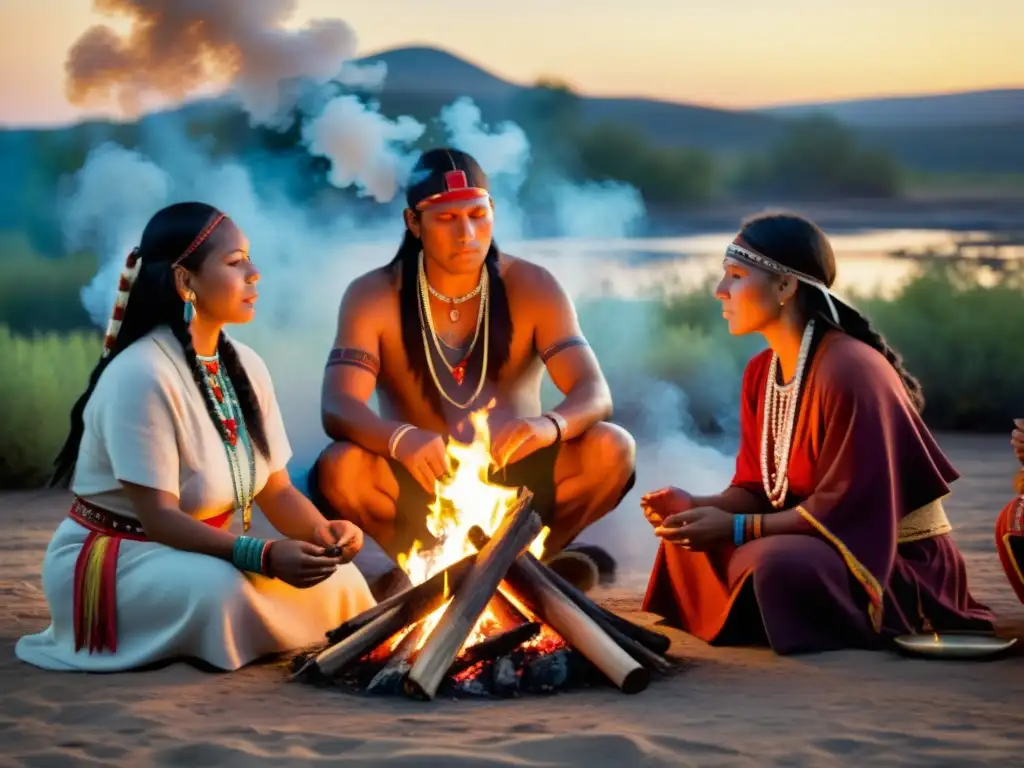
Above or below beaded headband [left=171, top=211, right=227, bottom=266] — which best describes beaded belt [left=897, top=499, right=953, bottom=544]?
below

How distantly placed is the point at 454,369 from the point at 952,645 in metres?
2.34

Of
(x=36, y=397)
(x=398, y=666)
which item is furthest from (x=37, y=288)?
(x=398, y=666)

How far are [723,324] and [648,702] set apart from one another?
32.0 feet

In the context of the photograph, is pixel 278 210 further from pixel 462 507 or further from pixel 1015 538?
pixel 1015 538

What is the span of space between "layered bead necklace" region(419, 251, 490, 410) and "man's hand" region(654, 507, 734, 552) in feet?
3.96

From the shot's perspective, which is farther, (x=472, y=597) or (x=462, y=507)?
(x=462, y=507)

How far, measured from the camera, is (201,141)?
11.7 metres

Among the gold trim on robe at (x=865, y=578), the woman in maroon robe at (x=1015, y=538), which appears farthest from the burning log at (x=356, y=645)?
the woman in maroon robe at (x=1015, y=538)

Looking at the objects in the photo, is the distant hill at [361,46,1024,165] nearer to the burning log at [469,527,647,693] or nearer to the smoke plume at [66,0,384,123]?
the smoke plume at [66,0,384,123]

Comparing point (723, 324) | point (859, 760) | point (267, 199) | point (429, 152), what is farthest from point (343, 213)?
point (859, 760)

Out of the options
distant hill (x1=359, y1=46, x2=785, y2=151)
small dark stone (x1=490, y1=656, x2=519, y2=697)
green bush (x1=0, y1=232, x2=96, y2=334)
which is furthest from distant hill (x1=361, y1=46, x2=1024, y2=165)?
small dark stone (x1=490, y1=656, x2=519, y2=697)

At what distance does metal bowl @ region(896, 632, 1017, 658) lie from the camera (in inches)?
201

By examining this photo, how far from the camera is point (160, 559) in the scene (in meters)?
5.07

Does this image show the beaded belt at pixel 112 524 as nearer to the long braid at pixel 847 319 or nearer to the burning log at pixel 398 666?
the burning log at pixel 398 666
